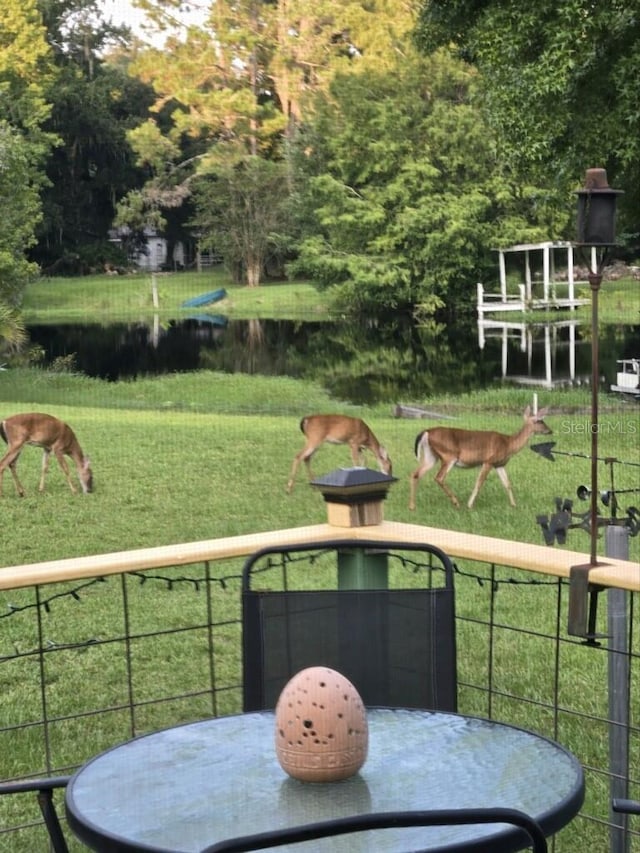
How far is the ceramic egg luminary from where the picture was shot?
145cm

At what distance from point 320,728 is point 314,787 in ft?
0.30

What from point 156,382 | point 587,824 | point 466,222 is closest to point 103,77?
point 156,382

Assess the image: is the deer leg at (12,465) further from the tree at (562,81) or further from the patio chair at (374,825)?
the patio chair at (374,825)

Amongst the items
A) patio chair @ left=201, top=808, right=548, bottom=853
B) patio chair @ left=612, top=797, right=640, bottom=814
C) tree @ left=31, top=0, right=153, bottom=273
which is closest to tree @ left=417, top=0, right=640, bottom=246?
tree @ left=31, top=0, right=153, bottom=273

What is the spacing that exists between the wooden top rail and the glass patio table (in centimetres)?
37

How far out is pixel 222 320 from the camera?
457 inches

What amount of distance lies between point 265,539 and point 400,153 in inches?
400

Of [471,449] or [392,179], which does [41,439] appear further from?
[392,179]

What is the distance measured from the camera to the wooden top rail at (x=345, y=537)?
2045mm

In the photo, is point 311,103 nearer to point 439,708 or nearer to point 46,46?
point 46,46

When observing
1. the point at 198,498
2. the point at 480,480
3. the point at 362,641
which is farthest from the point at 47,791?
the point at 198,498

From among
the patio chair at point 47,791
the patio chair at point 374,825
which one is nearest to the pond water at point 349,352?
the patio chair at point 47,791

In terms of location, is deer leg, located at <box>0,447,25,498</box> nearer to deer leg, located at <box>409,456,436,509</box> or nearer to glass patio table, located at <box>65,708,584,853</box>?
deer leg, located at <box>409,456,436,509</box>

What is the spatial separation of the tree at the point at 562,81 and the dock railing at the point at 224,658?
4512mm
